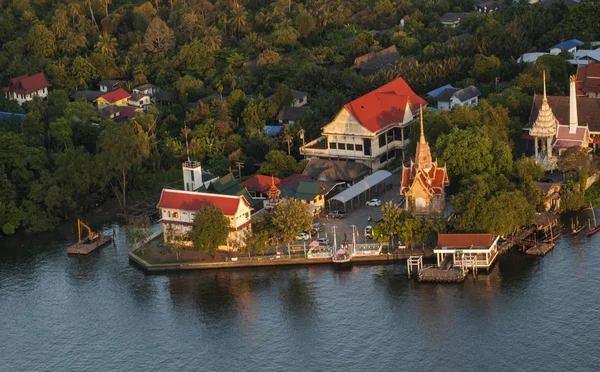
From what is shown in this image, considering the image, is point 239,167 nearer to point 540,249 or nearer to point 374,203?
point 374,203

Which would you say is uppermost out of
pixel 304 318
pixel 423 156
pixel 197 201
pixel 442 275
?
pixel 423 156

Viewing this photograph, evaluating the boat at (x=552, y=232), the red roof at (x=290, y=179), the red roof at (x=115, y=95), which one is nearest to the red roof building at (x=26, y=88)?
the red roof at (x=115, y=95)

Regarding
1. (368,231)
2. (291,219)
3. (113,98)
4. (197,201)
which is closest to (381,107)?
(368,231)

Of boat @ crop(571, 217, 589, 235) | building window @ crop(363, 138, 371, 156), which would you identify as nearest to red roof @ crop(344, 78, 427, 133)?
building window @ crop(363, 138, 371, 156)

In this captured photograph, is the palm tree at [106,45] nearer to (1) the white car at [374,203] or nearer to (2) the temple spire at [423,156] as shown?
(1) the white car at [374,203]

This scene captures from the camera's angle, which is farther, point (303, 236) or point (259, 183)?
point (259, 183)

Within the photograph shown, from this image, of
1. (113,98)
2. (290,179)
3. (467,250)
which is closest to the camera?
(467,250)

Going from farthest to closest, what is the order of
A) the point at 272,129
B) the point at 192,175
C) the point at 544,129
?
1. the point at 272,129
2. the point at 544,129
3. the point at 192,175
